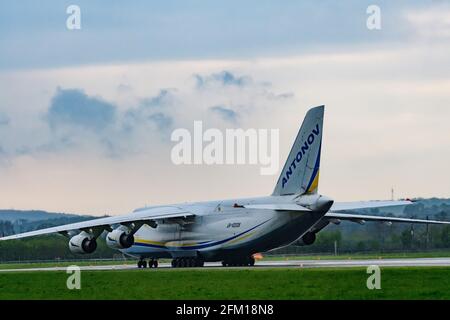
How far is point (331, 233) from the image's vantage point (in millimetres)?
114312

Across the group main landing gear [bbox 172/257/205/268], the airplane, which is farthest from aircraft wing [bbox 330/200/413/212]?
main landing gear [bbox 172/257/205/268]

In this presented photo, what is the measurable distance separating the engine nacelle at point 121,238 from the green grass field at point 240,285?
14.1m

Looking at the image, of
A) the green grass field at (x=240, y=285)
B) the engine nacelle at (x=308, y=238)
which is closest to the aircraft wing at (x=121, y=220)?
the engine nacelle at (x=308, y=238)

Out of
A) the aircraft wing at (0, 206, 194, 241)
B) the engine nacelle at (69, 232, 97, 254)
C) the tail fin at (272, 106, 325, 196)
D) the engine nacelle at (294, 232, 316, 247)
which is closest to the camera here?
the tail fin at (272, 106, 325, 196)

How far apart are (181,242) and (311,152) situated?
14169 mm

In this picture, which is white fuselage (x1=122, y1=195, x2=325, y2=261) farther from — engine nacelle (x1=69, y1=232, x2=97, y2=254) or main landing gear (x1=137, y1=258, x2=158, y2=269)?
engine nacelle (x1=69, y1=232, x2=97, y2=254)

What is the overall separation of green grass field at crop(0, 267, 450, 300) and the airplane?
959cm

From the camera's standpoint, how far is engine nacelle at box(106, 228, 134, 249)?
72500 mm

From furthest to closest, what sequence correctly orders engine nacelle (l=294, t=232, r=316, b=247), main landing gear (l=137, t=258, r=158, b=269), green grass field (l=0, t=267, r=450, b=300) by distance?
main landing gear (l=137, t=258, r=158, b=269)
engine nacelle (l=294, t=232, r=316, b=247)
green grass field (l=0, t=267, r=450, b=300)

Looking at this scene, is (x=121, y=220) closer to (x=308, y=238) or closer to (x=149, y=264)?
(x=149, y=264)

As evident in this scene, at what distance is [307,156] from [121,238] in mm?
14522

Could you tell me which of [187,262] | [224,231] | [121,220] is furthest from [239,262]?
[121,220]

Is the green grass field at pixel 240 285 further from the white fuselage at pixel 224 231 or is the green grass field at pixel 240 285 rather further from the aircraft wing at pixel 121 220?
the aircraft wing at pixel 121 220
